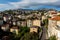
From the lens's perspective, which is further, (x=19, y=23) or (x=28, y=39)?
(x=19, y=23)

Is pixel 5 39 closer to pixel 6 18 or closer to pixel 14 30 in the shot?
pixel 14 30

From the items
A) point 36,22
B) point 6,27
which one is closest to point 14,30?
point 6,27

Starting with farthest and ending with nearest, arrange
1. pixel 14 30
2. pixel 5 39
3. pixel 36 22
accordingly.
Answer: pixel 36 22
pixel 14 30
pixel 5 39

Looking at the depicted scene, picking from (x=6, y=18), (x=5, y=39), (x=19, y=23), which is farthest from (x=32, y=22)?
(x=5, y=39)

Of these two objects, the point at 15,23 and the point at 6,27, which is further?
the point at 15,23

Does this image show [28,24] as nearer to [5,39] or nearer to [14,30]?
[14,30]

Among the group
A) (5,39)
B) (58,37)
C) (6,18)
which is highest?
(58,37)

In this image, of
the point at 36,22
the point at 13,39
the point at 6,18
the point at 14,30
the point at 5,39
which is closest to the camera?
the point at 5,39

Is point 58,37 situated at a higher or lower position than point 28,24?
higher

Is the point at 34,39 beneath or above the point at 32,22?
above
